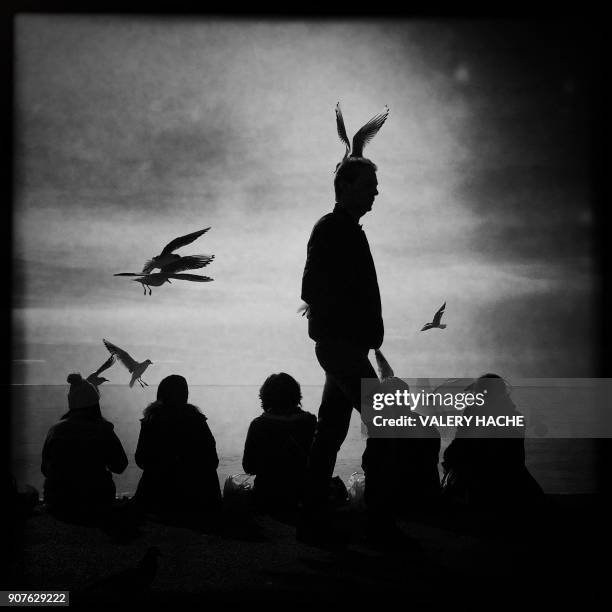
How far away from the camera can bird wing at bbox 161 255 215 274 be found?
373cm

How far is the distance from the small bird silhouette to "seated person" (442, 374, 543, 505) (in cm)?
159

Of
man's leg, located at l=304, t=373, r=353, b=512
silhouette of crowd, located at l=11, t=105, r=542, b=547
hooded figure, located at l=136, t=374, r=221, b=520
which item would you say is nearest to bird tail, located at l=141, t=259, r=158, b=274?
silhouette of crowd, located at l=11, t=105, r=542, b=547

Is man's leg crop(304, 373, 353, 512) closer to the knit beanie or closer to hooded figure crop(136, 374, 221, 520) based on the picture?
hooded figure crop(136, 374, 221, 520)

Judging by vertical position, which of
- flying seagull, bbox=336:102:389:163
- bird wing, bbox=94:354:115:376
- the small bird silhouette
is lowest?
the small bird silhouette

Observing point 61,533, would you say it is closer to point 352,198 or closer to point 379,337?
point 379,337

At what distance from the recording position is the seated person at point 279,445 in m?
2.96

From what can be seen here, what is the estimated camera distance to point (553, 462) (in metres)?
17.7

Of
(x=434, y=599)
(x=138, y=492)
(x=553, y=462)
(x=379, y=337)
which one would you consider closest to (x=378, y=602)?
(x=434, y=599)

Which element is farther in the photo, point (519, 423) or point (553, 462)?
point (553, 462)

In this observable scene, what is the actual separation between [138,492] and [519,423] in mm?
1901

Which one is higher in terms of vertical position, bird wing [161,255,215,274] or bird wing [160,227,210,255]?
bird wing [160,227,210,255]

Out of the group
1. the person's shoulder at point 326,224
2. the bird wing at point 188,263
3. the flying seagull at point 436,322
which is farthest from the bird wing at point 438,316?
the person's shoulder at point 326,224

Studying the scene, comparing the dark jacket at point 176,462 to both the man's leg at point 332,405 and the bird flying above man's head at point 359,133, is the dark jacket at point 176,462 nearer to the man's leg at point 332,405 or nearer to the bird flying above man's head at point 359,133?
the man's leg at point 332,405

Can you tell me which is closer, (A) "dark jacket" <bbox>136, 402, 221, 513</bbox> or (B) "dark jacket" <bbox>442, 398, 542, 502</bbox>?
(B) "dark jacket" <bbox>442, 398, 542, 502</bbox>
